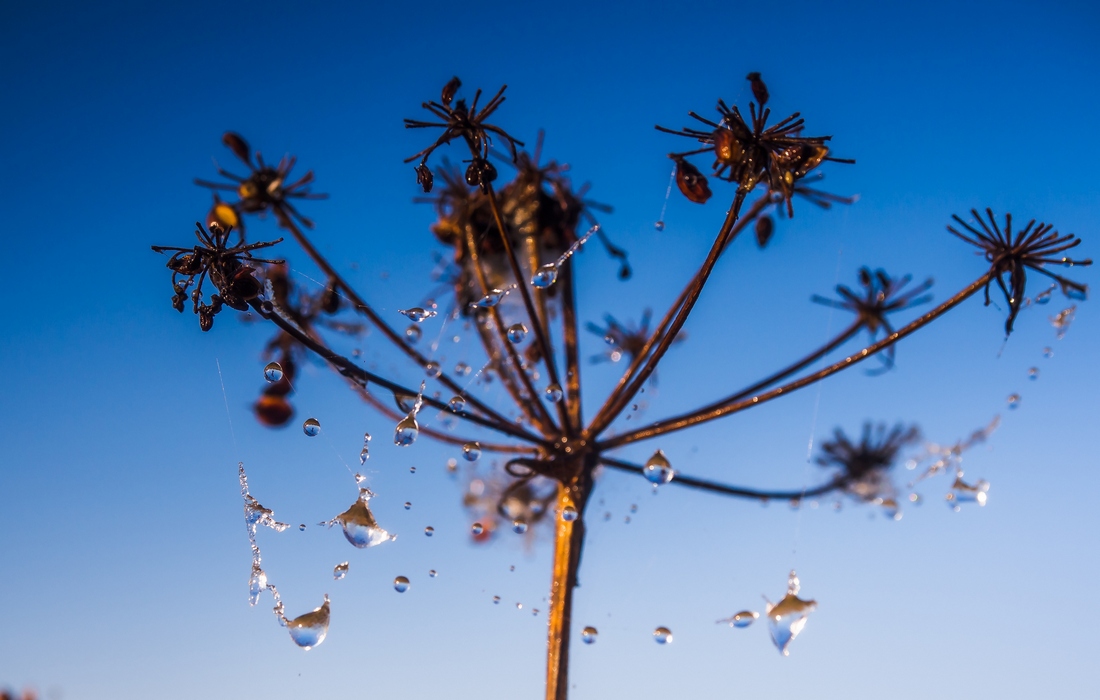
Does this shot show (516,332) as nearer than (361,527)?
No

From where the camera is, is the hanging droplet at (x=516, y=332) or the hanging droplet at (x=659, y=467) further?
the hanging droplet at (x=516, y=332)

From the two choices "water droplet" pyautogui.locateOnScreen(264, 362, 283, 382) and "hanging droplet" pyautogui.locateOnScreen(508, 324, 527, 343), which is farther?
"hanging droplet" pyautogui.locateOnScreen(508, 324, 527, 343)

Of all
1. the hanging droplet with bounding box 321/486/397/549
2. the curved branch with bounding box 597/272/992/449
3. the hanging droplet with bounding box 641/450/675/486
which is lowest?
the hanging droplet with bounding box 321/486/397/549

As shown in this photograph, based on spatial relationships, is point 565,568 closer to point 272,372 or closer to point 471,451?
point 471,451

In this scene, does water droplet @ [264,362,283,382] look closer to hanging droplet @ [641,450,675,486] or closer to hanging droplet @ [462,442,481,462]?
hanging droplet @ [462,442,481,462]

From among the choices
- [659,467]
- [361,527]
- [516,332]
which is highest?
[516,332]

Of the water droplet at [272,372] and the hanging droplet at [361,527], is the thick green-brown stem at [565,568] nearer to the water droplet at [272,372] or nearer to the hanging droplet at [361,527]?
the hanging droplet at [361,527]

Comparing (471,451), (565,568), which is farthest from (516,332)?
(565,568)
